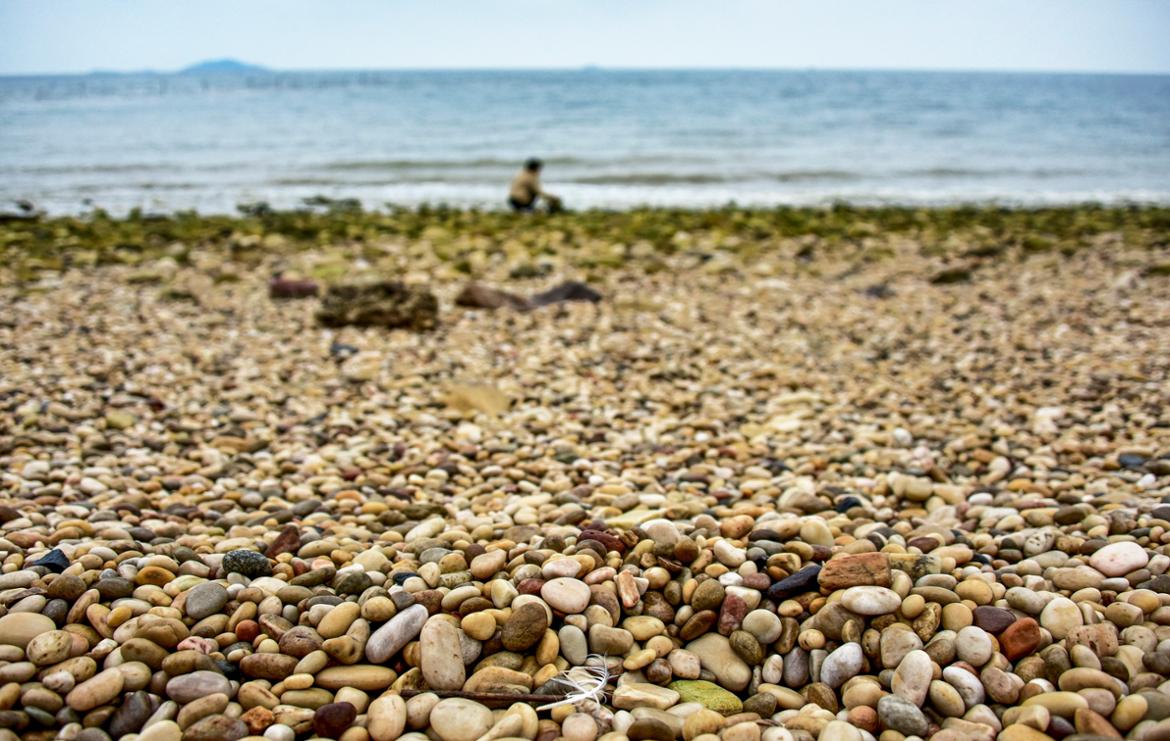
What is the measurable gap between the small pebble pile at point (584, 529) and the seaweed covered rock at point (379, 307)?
0.56ft

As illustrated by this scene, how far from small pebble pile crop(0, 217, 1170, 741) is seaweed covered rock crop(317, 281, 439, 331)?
171 mm

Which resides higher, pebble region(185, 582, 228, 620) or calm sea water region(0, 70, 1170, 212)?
calm sea water region(0, 70, 1170, 212)

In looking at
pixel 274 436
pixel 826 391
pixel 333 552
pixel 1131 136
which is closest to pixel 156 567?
pixel 333 552

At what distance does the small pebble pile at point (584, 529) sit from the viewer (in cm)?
205

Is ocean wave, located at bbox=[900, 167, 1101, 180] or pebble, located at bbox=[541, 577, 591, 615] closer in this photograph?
pebble, located at bbox=[541, 577, 591, 615]

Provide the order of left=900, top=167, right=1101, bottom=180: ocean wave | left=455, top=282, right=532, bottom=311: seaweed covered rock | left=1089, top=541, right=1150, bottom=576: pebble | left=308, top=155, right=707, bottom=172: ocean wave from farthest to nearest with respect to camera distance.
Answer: left=900, top=167, right=1101, bottom=180: ocean wave < left=308, top=155, right=707, bottom=172: ocean wave < left=455, top=282, right=532, bottom=311: seaweed covered rock < left=1089, top=541, right=1150, bottom=576: pebble

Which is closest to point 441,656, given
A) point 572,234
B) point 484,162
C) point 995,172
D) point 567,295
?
point 567,295

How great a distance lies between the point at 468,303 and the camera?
7371 millimetres

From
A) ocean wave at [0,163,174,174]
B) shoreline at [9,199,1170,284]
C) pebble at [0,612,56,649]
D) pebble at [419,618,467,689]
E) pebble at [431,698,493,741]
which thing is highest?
ocean wave at [0,163,174,174]

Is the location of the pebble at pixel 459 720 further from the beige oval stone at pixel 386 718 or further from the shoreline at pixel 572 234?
the shoreline at pixel 572 234

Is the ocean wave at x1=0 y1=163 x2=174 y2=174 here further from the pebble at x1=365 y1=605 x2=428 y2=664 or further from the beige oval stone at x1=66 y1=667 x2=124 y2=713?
the pebble at x1=365 y1=605 x2=428 y2=664

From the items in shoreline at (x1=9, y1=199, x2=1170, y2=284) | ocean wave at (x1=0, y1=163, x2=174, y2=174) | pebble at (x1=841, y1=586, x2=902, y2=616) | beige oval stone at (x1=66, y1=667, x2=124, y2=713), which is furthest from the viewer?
ocean wave at (x1=0, y1=163, x2=174, y2=174)

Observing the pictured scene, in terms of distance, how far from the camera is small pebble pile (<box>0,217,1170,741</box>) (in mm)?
2051

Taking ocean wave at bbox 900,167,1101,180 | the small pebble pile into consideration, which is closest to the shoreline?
the small pebble pile
